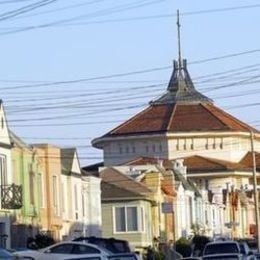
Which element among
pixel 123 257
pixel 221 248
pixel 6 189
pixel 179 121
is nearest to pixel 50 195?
pixel 6 189

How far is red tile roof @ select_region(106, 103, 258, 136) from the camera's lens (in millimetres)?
165750

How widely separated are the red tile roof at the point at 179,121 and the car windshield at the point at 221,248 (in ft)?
351

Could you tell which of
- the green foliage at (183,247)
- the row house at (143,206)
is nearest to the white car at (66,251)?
the row house at (143,206)

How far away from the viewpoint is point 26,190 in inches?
2554

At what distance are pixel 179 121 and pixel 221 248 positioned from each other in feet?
370

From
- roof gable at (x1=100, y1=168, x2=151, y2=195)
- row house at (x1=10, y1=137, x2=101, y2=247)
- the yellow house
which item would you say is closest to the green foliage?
roof gable at (x1=100, y1=168, x2=151, y2=195)

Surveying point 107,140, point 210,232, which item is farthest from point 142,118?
point 210,232

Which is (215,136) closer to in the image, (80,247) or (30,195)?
(30,195)

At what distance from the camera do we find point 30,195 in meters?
65.6

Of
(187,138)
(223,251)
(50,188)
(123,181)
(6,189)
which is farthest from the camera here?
(187,138)

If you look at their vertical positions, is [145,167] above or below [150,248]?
above

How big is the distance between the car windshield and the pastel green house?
10695 mm

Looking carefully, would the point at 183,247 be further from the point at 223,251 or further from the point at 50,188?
the point at 223,251

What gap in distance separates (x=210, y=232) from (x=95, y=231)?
122 ft
